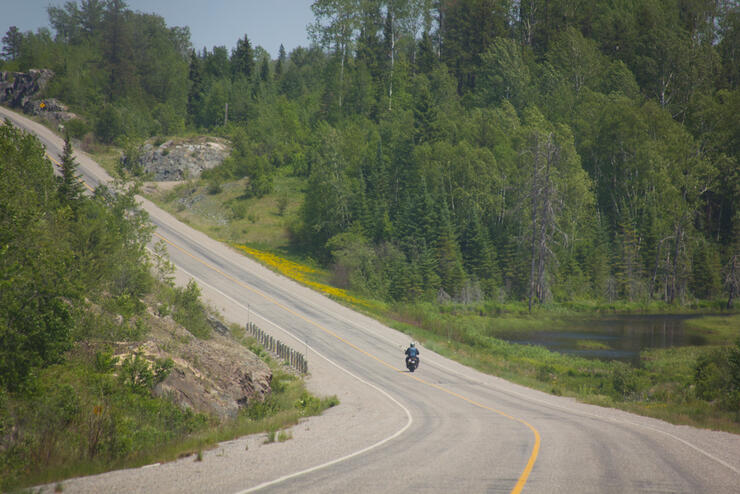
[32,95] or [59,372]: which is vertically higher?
[32,95]

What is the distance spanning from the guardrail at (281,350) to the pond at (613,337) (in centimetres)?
2222

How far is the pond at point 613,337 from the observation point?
134 ft

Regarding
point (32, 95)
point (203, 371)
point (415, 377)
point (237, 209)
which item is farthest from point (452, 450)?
point (32, 95)

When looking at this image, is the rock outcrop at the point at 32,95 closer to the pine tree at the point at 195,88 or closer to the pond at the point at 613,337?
the pine tree at the point at 195,88

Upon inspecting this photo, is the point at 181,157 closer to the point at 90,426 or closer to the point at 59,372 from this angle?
the point at 59,372

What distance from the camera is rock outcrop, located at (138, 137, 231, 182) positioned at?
83688 mm

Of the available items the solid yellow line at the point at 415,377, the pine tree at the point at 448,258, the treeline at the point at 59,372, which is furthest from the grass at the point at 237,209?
the treeline at the point at 59,372

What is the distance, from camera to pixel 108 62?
10275 cm

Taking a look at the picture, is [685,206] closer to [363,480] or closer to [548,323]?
[548,323]

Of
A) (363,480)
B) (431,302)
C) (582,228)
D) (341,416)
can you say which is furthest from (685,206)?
(363,480)

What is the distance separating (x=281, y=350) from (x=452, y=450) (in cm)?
2050

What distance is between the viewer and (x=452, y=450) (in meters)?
11.5

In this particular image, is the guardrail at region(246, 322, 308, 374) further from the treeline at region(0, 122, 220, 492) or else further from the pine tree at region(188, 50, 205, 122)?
the pine tree at region(188, 50, 205, 122)

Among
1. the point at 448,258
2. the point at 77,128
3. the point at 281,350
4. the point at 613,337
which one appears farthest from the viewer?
the point at 77,128
